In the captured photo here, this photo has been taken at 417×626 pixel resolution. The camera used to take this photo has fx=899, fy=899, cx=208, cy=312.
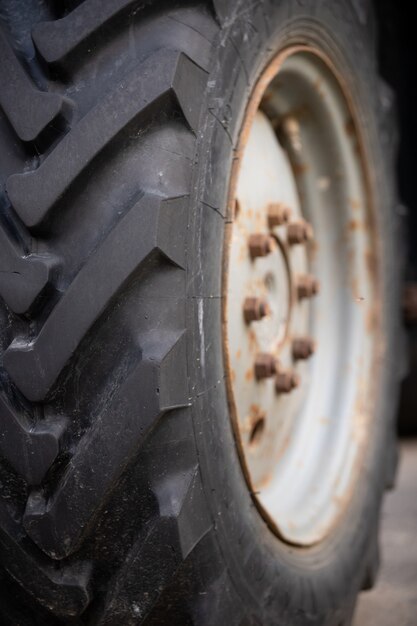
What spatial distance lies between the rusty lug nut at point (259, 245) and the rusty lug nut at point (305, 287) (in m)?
0.25

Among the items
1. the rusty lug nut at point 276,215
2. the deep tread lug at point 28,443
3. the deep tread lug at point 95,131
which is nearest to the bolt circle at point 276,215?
the rusty lug nut at point 276,215

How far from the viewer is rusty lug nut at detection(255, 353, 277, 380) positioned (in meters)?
1.27

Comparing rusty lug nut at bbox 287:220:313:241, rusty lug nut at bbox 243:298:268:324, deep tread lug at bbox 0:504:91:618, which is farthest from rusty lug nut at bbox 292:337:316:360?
deep tread lug at bbox 0:504:91:618

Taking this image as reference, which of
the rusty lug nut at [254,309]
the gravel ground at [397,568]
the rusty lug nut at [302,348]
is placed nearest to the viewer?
the rusty lug nut at [254,309]

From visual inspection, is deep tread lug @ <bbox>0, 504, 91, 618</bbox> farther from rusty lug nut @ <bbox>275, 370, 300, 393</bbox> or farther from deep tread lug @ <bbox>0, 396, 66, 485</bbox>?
rusty lug nut @ <bbox>275, 370, 300, 393</bbox>

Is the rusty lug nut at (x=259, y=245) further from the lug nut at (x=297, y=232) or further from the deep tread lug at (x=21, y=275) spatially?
the deep tread lug at (x=21, y=275)

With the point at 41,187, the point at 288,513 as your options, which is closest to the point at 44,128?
the point at 41,187

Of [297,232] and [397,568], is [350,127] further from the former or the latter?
[397,568]

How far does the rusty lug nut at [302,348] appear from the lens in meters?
1.47

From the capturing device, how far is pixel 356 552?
149cm

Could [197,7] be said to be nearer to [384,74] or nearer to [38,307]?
[38,307]

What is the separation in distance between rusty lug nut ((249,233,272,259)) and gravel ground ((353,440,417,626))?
762mm

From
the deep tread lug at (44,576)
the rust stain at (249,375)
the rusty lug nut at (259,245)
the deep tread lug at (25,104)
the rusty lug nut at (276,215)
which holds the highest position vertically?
the deep tread lug at (25,104)

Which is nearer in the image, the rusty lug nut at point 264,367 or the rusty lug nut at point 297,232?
the rusty lug nut at point 264,367
